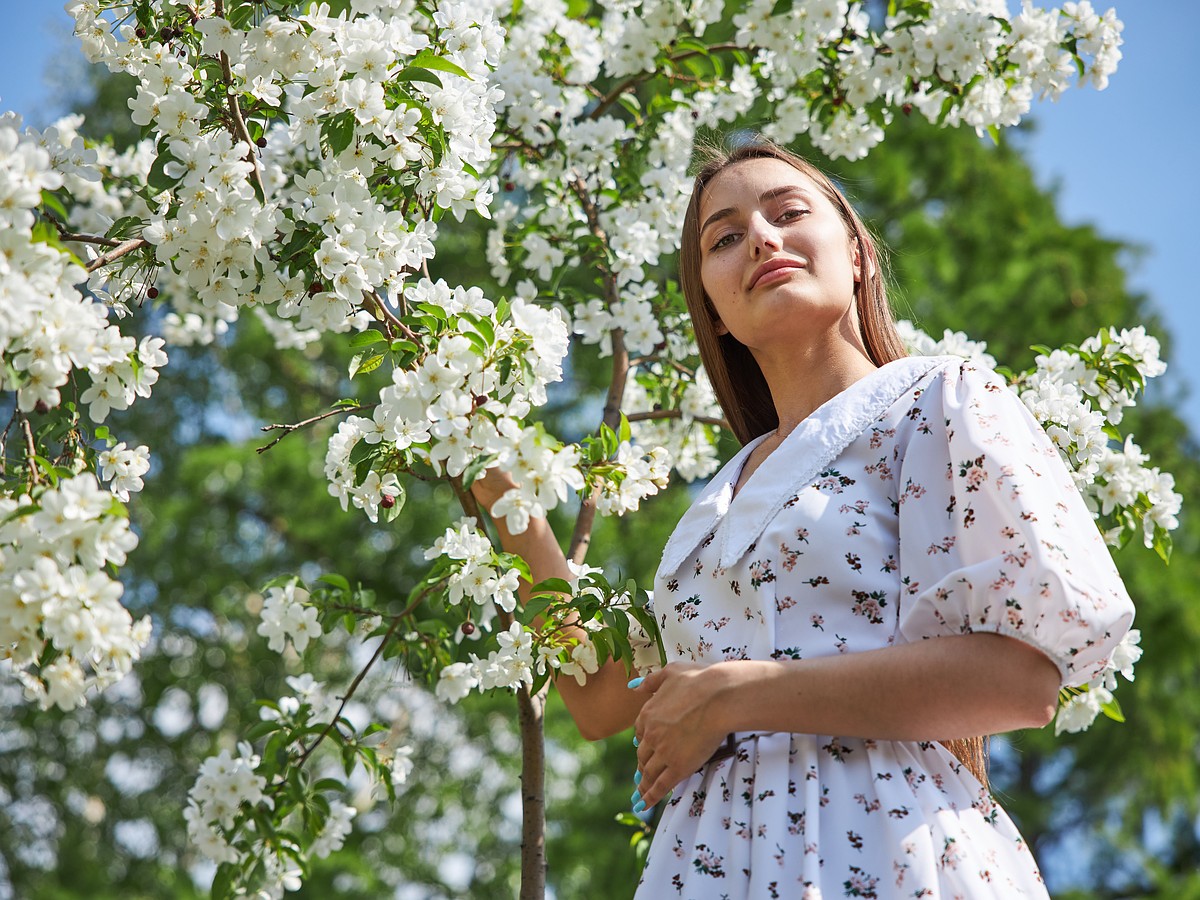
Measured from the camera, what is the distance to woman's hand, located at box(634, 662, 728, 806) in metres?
1.29

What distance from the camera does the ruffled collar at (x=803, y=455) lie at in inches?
56.4

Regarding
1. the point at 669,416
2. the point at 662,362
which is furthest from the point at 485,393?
the point at 662,362

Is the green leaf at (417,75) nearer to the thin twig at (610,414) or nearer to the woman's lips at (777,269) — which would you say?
the woman's lips at (777,269)

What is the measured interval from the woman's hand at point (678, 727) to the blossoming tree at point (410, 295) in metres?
0.25

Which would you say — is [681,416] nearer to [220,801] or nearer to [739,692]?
[220,801]

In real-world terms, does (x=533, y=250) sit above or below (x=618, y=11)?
below

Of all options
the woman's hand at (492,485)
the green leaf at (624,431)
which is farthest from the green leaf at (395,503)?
the green leaf at (624,431)

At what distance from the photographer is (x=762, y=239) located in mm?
1645

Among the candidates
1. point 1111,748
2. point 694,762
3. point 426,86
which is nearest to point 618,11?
point 426,86

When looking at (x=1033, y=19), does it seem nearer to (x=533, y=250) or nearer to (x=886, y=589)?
(x=533, y=250)

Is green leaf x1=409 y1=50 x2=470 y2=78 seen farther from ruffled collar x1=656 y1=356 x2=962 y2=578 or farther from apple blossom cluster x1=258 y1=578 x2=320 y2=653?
apple blossom cluster x1=258 y1=578 x2=320 y2=653

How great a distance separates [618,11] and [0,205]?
2.04 meters

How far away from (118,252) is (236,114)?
0.87 feet

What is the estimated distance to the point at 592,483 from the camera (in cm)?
166
